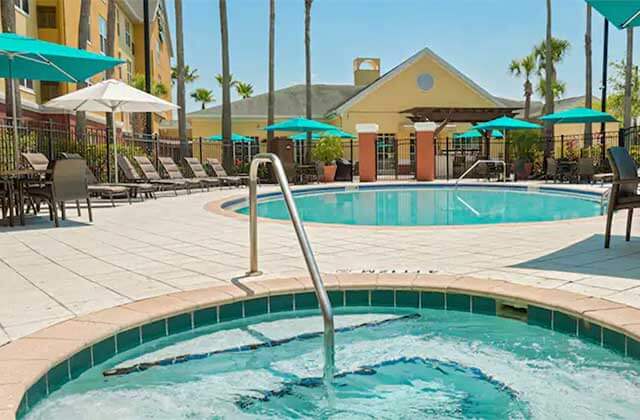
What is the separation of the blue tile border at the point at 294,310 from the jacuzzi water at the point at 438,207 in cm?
494

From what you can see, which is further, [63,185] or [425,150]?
[425,150]

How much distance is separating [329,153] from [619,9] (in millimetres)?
15275


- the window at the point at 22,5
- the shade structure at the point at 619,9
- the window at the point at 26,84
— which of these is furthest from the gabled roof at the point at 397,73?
the shade structure at the point at 619,9

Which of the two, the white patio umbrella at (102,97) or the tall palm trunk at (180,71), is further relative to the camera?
the tall palm trunk at (180,71)

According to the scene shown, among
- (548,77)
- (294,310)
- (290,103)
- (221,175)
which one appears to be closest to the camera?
(294,310)

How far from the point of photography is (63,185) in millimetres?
7895

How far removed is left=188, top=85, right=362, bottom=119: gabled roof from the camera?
29.7m

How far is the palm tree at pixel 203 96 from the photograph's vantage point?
53.4m

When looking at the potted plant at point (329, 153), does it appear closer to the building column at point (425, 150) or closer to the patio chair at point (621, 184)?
the building column at point (425, 150)

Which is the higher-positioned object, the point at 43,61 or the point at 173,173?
the point at 43,61

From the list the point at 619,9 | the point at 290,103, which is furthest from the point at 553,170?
the point at 290,103

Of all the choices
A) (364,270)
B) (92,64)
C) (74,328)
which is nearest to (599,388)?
(364,270)

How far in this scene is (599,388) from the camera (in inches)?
111

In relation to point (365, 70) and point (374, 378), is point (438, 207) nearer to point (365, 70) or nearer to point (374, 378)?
point (374, 378)
